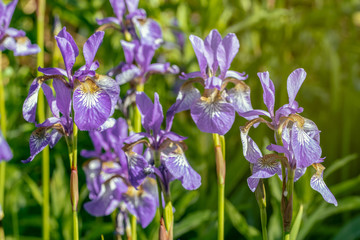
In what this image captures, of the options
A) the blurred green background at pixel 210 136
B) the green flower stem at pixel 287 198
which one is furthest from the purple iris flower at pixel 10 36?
the green flower stem at pixel 287 198

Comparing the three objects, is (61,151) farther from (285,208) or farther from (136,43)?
(285,208)

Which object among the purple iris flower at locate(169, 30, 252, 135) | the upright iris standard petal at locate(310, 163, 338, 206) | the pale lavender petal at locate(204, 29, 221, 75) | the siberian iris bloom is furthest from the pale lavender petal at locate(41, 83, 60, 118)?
the upright iris standard petal at locate(310, 163, 338, 206)

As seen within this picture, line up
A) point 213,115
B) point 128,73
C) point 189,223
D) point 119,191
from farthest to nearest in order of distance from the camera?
1. point 189,223
2. point 128,73
3. point 119,191
4. point 213,115

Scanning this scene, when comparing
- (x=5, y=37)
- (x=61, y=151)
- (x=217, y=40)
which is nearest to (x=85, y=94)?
(x=217, y=40)

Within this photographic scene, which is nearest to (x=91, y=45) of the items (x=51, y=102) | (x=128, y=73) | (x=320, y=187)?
(x=51, y=102)

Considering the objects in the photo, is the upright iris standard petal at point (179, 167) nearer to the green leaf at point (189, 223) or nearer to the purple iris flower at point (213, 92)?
the purple iris flower at point (213, 92)

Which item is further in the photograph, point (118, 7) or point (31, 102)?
point (118, 7)

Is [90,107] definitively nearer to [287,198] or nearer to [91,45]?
[91,45]
